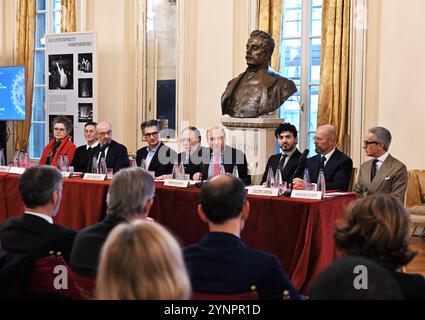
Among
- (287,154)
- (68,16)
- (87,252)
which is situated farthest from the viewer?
(68,16)

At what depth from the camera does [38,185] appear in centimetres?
322

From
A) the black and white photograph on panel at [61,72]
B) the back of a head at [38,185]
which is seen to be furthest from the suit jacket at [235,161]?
the black and white photograph on panel at [61,72]

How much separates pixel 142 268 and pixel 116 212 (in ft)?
5.01

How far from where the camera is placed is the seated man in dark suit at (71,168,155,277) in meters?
2.80

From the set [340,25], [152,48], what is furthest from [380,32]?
[152,48]

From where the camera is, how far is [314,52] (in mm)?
8445

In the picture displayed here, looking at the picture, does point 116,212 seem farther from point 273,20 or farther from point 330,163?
point 273,20

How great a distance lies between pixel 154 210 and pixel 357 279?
4030 millimetres

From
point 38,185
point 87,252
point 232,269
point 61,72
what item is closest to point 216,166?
point 38,185

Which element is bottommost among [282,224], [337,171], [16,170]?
[282,224]

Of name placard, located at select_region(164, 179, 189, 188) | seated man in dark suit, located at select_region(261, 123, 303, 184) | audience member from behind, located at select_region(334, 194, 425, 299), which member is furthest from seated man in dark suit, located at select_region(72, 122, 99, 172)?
audience member from behind, located at select_region(334, 194, 425, 299)

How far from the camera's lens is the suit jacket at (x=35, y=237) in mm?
2832

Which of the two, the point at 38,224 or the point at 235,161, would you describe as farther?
the point at 235,161

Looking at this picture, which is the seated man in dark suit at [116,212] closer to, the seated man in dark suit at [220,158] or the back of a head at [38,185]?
the back of a head at [38,185]
